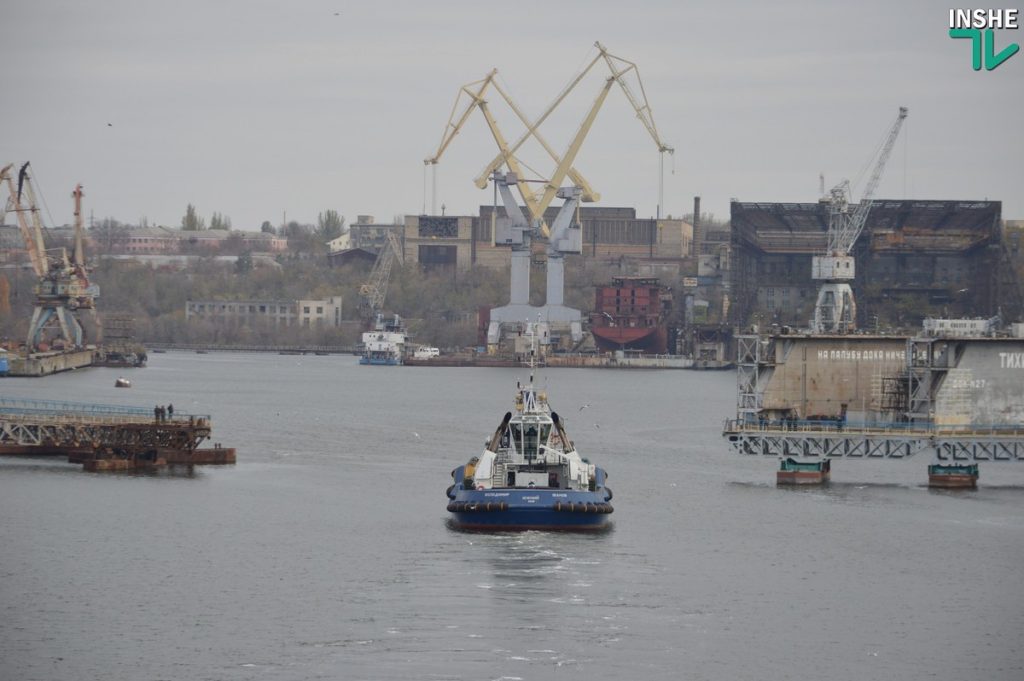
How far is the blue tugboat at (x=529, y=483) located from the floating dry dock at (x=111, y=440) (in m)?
15.7

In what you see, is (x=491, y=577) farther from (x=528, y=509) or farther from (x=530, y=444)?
(x=530, y=444)

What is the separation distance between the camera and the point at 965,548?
56.3 metres

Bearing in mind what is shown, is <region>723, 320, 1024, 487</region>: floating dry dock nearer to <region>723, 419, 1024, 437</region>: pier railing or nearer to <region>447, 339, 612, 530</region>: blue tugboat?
<region>723, 419, 1024, 437</region>: pier railing

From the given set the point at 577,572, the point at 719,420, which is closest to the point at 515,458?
the point at 577,572

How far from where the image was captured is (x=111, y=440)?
74125mm

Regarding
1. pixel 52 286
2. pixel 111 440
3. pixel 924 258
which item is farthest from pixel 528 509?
pixel 924 258

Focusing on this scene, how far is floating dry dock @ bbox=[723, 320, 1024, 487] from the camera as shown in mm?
67562

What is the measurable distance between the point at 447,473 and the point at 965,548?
23.6m

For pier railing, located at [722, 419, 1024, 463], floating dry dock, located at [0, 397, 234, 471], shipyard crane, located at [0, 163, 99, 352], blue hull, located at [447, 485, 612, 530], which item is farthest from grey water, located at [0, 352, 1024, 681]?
shipyard crane, located at [0, 163, 99, 352]

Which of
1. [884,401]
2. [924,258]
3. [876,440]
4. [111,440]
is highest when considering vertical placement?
[924,258]

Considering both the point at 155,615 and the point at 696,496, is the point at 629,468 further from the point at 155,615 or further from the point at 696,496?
the point at 155,615

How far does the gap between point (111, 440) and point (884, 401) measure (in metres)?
28.2

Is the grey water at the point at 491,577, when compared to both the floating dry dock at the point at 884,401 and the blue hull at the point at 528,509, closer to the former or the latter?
the blue hull at the point at 528,509

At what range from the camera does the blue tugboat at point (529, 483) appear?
189 ft
